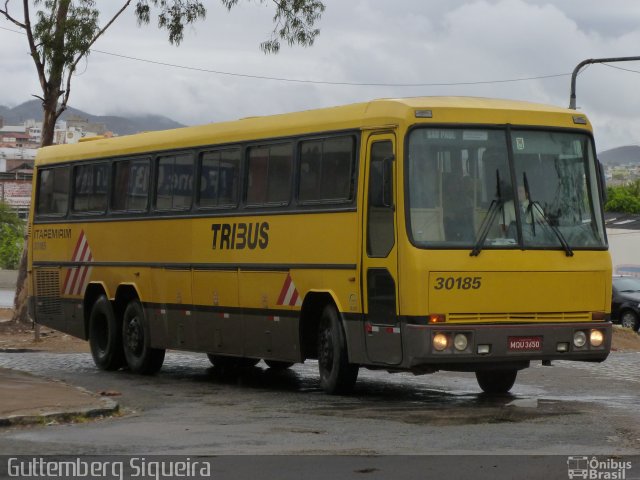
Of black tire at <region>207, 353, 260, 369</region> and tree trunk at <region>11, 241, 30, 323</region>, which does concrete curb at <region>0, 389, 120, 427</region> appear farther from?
tree trunk at <region>11, 241, 30, 323</region>

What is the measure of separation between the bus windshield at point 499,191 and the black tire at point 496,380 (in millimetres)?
2190

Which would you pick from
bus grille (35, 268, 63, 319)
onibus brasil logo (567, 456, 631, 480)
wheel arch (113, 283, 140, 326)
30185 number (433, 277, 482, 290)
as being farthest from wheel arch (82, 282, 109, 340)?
onibus brasil logo (567, 456, 631, 480)

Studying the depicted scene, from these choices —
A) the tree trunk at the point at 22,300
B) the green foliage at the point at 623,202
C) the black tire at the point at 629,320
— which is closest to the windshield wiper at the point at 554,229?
the tree trunk at the point at 22,300

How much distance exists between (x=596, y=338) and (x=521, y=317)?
0.93m

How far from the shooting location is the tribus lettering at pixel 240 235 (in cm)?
1769

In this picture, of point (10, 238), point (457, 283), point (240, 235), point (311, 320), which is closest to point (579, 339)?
point (457, 283)

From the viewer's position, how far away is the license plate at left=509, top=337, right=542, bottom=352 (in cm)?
1498

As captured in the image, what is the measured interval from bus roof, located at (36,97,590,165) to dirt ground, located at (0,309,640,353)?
926 cm

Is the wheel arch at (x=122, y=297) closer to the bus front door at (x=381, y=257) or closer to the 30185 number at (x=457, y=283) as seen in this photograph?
the bus front door at (x=381, y=257)

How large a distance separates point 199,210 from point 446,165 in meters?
4.96

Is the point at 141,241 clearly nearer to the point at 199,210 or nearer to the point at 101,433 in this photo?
the point at 199,210

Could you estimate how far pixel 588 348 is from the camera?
15.4 m

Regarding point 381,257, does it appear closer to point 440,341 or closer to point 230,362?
point 440,341

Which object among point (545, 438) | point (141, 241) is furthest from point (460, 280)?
point (141, 241)
